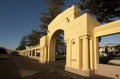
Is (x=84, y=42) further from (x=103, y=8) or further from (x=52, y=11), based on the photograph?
(x=52, y=11)

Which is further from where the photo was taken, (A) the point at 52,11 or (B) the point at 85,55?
(A) the point at 52,11

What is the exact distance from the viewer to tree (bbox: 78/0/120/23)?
16078mm

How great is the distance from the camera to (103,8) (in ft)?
55.5

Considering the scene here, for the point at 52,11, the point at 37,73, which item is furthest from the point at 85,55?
the point at 52,11

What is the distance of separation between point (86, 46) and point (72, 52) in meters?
2.84

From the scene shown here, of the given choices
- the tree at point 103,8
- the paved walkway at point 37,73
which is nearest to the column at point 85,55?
the paved walkway at point 37,73

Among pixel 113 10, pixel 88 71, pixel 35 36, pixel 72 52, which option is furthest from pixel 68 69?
pixel 35 36

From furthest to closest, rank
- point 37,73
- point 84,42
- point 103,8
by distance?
point 103,8, point 37,73, point 84,42

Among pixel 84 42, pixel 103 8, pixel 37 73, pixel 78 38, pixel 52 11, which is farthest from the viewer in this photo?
pixel 52 11

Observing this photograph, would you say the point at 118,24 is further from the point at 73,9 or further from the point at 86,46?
the point at 73,9

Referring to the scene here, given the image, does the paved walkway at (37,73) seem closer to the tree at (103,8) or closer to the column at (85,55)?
the column at (85,55)

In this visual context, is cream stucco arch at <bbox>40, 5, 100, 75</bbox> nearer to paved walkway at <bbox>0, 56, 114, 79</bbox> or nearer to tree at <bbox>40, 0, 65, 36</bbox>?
paved walkway at <bbox>0, 56, 114, 79</bbox>

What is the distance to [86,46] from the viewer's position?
12.5 meters

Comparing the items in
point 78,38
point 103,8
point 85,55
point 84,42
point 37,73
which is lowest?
point 37,73
